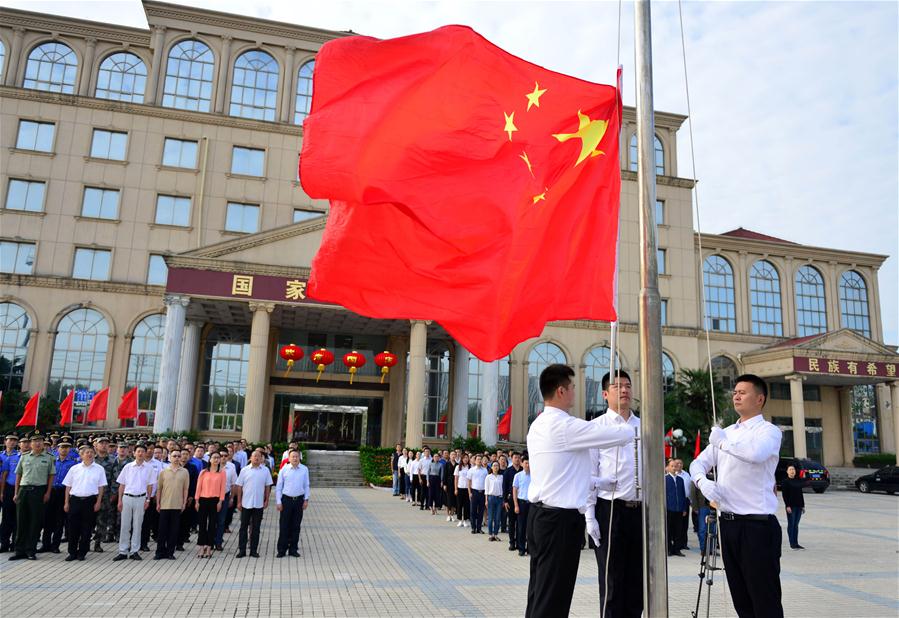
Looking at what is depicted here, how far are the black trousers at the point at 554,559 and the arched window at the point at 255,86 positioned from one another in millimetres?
34026

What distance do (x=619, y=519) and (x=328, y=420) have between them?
97.0ft

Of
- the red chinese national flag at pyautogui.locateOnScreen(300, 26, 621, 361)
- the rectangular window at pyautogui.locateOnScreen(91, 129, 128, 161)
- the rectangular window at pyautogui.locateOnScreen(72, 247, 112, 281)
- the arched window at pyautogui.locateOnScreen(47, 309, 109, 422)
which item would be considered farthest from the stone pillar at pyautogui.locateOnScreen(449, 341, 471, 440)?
the red chinese national flag at pyautogui.locateOnScreen(300, 26, 621, 361)

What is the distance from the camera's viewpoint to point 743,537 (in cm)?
484

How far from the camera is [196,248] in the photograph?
27250mm

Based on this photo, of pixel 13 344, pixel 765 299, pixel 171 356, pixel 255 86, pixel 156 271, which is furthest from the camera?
pixel 765 299

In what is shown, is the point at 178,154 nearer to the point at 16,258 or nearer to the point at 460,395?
the point at 16,258

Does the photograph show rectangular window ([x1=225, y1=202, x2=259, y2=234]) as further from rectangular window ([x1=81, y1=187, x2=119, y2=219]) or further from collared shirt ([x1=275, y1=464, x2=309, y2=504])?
collared shirt ([x1=275, y1=464, x2=309, y2=504])

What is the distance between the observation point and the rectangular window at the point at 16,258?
30500 mm

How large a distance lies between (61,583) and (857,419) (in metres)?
45.6

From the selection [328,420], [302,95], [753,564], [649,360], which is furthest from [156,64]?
[753,564]

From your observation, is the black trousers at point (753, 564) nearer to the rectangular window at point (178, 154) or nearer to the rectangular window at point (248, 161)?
the rectangular window at point (248, 161)

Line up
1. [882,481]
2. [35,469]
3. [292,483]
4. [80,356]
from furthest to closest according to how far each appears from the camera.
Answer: [882,481] → [80,356] → [292,483] → [35,469]

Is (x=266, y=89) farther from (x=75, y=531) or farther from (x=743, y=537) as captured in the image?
(x=743, y=537)

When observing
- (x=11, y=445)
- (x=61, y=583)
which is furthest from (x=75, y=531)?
(x=11, y=445)
